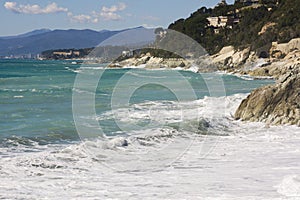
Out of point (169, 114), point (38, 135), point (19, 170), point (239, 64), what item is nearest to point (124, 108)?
point (169, 114)

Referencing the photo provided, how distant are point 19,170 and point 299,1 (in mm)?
79775

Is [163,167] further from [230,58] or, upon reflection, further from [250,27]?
[250,27]

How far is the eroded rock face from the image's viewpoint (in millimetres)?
18078

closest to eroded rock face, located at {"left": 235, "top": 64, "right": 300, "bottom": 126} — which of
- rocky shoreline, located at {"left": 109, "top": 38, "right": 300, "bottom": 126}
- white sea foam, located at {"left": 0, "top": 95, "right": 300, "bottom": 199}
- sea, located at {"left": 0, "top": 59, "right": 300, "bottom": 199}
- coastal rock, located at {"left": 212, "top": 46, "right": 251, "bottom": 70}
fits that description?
rocky shoreline, located at {"left": 109, "top": 38, "right": 300, "bottom": 126}

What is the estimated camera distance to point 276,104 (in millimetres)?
18797

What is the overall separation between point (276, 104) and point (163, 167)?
8.93 metres

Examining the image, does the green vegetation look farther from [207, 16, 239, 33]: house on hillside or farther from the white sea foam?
the white sea foam

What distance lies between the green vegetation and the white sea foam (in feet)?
197

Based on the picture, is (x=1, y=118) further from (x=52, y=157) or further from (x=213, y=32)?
(x=213, y=32)

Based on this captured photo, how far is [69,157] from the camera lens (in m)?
12.5

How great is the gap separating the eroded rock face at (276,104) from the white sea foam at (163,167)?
0.96 metres

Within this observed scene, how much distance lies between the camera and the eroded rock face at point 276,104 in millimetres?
18078

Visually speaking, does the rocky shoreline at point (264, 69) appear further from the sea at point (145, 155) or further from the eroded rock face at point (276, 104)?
the sea at point (145, 155)

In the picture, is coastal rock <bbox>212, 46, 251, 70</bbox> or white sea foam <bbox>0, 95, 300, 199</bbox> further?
coastal rock <bbox>212, 46, 251, 70</bbox>
